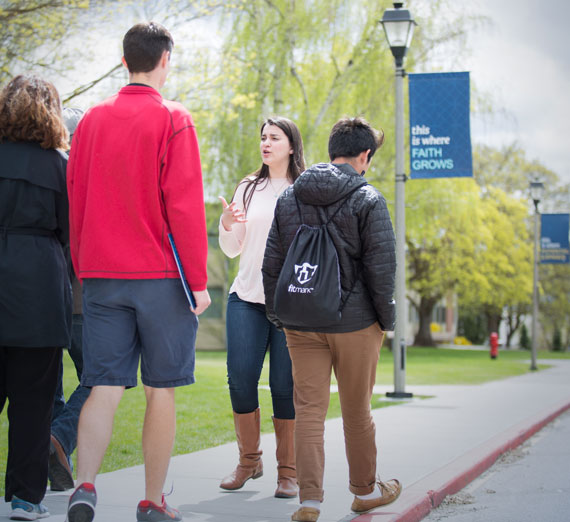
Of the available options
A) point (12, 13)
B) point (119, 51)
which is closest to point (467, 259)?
point (119, 51)

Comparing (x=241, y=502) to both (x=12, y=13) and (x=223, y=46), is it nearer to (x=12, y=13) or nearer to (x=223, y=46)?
(x=12, y=13)

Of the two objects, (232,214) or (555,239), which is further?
(555,239)

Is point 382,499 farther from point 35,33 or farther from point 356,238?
point 35,33

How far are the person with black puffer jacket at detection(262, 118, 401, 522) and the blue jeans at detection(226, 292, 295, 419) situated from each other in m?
0.62

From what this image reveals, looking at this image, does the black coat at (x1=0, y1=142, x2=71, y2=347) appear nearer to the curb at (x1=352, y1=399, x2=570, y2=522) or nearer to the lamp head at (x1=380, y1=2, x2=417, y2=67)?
the curb at (x1=352, y1=399, x2=570, y2=522)

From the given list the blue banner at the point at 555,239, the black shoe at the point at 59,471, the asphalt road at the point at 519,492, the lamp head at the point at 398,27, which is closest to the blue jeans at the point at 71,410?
the black shoe at the point at 59,471

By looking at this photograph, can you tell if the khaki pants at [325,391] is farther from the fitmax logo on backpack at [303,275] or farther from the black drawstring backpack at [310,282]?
the fitmax logo on backpack at [303,275]

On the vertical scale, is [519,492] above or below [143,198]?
below

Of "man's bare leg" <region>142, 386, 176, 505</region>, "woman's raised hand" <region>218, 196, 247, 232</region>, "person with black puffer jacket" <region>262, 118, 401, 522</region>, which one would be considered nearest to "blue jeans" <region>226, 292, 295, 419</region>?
"woman's raised hand" <region>218, 196, 247, 232</region>

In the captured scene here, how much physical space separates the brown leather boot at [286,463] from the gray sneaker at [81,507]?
1.70 m

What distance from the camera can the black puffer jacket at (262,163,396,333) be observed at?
14.2 ft

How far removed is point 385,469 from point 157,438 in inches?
109

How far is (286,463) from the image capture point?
5.21m

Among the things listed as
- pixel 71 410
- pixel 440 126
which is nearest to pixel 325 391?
pixel 71 410
